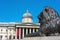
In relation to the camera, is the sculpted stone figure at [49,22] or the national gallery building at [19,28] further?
the national gallery building at [19,28]

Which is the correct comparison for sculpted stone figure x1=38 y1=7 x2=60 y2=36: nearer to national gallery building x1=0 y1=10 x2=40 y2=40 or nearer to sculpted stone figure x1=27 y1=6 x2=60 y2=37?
sculpted stone figure x1=27 y1=6 x2=60 y2=37

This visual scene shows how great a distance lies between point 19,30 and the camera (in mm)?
88750

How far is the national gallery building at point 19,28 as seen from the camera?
290 feet

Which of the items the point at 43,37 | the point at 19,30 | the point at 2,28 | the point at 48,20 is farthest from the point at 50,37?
the point at 2,28

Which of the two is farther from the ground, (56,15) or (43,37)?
(56,15)

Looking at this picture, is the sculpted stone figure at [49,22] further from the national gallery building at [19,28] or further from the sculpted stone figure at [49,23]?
the national gallery building at [19,28]

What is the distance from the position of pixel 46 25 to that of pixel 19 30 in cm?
7583

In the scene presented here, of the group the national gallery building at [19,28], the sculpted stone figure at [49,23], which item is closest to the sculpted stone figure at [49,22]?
the sculpted stone figure at [49,23]

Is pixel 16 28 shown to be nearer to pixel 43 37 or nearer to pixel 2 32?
pixel 2 32

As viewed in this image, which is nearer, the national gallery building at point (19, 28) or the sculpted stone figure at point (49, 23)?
the sculpted stone figure at point (49, 23)

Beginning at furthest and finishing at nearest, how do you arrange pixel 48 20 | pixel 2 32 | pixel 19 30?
pixel 2 32, pixel 19 30, pixel 48 20

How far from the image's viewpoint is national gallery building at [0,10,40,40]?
3479 inches

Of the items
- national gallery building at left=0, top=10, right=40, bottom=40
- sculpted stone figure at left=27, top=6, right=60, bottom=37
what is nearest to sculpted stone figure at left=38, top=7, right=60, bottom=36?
sculpted stone figure at left=27, top=6, right=60, bottom=37

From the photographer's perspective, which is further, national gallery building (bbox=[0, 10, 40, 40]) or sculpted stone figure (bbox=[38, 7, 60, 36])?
national gallery building (bbox=[0, 10, 40, 40])
